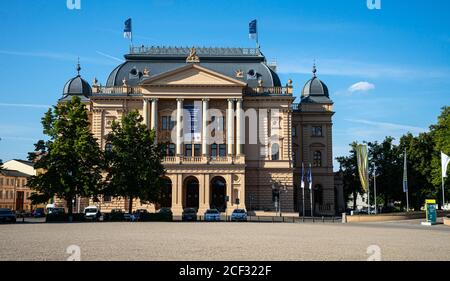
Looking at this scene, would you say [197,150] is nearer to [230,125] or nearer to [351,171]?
[230,125]

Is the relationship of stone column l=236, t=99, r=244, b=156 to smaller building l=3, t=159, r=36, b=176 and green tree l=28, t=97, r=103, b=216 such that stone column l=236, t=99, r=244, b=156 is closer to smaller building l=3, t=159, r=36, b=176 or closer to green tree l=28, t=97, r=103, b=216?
green tree l=28, t=97, r=103, b=216

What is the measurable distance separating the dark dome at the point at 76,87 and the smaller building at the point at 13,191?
2937cm

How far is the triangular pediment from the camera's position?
261 feet

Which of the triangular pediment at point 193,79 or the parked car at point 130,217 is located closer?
the parked car at point 130,217

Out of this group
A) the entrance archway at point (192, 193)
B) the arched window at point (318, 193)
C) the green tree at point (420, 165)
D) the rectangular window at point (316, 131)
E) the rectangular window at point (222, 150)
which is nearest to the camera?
the entrance archway at point (192, 193)

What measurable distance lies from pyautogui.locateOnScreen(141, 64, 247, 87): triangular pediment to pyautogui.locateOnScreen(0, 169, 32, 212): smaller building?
155ft

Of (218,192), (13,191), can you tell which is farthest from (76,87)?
(13,191)

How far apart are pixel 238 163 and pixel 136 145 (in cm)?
1999

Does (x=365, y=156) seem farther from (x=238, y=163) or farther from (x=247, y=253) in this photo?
(x=247, y=253)

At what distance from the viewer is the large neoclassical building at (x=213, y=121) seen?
78062mm

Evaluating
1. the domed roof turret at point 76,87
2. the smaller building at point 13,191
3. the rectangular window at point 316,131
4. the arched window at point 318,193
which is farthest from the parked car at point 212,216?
the smaller building at point 13,191

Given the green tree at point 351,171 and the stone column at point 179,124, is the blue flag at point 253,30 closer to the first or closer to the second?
the stone column at point 179,124

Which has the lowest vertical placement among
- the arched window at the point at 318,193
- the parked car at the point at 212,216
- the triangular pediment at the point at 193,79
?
the parked car at the point at 212,216

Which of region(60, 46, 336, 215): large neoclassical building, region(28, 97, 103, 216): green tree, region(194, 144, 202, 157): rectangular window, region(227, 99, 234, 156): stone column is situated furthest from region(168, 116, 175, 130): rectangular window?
region(28, 97, 103, 216): green tree
